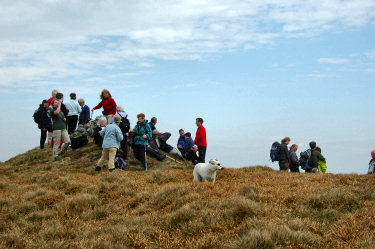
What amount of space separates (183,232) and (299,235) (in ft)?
6.99

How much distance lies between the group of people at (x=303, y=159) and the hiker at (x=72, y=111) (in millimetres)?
11208

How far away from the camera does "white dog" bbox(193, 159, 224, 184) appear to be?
1155 centimetres

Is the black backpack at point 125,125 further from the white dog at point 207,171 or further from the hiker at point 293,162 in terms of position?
the hiker at point 293,162

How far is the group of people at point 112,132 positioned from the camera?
595 inches

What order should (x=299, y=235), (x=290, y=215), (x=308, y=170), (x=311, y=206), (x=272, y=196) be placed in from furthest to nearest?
(x=308, y=170), (x=272, y=196), (x=311, y=206), (x=290, y=215), (x=299, y=235)

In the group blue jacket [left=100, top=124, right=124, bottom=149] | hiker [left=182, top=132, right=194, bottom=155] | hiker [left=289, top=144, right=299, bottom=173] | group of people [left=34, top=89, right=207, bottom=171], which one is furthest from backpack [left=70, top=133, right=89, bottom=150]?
hiker [left=289, top=144, right=299, bottom=173]

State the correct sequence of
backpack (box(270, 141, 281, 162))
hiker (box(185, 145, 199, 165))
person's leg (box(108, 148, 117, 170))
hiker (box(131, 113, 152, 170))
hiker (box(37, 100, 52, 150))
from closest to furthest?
person's leg (box(108, 148, 117, 170)) → hiker (box(131, 113, 152, 170)) → backpack (box(270, 141, 281, 162)) → hiker (box(185, 145, 199, 165)) → hiker (box(37, 100, 52, 150))

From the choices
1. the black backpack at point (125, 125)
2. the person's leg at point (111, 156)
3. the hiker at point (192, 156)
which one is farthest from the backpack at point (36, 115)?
the hiker at point (192, 156)

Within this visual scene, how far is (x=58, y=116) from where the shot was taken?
17.6m

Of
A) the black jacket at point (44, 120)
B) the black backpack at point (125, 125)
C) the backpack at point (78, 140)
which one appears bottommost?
the backpack at point (78, 140)

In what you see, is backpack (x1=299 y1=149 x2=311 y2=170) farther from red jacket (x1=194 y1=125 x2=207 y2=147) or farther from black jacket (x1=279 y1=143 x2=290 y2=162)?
red jacket (x1=194 y1=125 x2=207 y2=147)

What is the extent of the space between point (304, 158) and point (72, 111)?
12.6 meters

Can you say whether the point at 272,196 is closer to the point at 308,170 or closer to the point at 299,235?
the point at 299,235

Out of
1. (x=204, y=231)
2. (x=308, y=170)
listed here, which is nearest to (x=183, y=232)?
(x=204, y=231)
